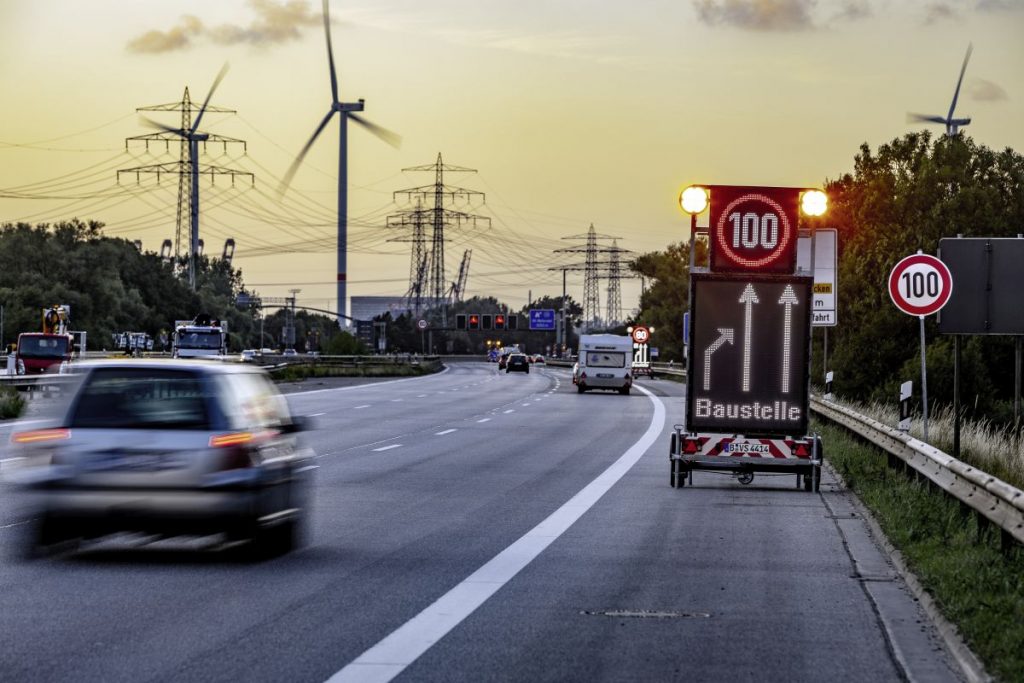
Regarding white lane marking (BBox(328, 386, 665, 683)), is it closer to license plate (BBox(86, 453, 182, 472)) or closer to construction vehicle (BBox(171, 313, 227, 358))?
license plate (BBox(86, 453, 182, 472))

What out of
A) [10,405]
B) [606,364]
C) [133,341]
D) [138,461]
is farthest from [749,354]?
[133,341]

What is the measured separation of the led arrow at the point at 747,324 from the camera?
18766 millimetres

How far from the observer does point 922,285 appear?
20.2 metres

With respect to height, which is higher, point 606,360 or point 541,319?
point 541,319

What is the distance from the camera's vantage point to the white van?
61875 mm

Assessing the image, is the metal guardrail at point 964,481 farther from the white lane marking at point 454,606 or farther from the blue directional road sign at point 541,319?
the blue directional road sign at point 541,319

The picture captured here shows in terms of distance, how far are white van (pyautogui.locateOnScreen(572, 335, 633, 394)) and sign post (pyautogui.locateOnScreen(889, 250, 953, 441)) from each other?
41144mm

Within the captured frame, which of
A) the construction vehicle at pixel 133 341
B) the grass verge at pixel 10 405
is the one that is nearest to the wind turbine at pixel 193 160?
the construction vehicle at pixel 133 341

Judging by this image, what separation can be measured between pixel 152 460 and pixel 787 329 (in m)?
9.25

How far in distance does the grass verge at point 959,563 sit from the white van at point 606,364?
42.9m

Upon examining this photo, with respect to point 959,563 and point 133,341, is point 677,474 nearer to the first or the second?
point 959,563

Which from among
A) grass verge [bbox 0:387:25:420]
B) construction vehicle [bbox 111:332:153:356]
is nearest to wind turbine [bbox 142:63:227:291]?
construction vehicle [bbox 111:332:153:356]

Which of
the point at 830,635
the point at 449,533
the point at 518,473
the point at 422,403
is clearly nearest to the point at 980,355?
the point at 422,403

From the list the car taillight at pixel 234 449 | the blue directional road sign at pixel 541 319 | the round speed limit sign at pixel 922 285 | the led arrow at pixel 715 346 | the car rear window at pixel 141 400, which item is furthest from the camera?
the blue directional road sign at pixel 541 319
